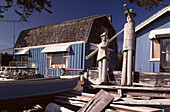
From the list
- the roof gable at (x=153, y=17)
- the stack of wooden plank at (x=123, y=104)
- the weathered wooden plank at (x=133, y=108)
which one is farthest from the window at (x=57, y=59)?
the weathered wooden plank at (x=133, y=108)

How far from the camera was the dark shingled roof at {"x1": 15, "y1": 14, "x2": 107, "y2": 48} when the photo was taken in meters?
13.2

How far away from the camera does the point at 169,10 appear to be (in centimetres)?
817

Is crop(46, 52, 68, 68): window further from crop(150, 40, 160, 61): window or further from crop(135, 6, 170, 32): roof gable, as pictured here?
crop(150, 40, 160, 61): window

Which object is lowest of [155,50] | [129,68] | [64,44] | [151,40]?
[129,68]

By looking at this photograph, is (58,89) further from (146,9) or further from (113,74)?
(146,9)

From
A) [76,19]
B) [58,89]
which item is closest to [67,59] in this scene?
[76,19]

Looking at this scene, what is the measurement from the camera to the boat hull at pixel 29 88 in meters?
4.57

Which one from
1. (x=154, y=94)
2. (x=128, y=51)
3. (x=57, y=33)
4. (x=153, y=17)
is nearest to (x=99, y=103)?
(x=154, y=94)

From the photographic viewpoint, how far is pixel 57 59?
1411 centimetres

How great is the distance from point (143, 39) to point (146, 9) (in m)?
6.69

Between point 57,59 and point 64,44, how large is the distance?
1743 millimetres

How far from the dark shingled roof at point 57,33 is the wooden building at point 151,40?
16.2 feet

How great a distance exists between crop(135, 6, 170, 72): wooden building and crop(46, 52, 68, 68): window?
22.6 ft

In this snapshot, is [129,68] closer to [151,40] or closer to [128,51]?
[128,51]
